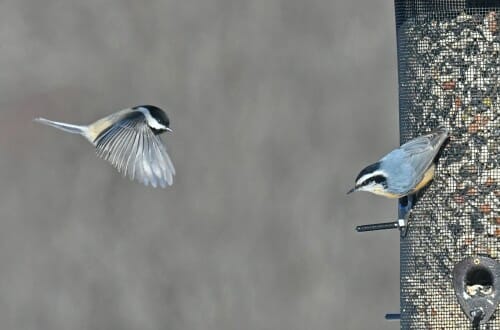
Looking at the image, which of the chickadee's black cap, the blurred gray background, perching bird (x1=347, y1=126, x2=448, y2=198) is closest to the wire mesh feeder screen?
perching bird (x1=347, y1=126, x2=448, y2=198)

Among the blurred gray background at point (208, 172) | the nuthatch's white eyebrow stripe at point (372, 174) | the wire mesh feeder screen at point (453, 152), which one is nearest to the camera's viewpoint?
the nuthatch's white eyebrow stripe at point (372, 174)

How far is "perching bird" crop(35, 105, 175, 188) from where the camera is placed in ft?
25.0

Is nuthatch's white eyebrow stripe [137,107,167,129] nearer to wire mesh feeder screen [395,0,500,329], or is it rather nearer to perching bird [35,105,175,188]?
perching bird [35,105,175,188]

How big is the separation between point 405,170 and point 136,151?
49.1 inches

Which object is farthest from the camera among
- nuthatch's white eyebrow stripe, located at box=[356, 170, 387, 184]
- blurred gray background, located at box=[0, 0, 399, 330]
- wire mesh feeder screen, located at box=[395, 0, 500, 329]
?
blurred gray background, located at box=[0, 0, 399, 330]

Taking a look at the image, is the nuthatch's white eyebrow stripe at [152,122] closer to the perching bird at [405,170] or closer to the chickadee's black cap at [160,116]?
the chickadee's black cap at [160,116]

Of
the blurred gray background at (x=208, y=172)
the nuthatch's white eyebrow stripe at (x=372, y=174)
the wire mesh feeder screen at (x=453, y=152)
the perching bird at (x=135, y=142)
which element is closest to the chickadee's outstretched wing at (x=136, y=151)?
the perching bird at (x=135, y=142)

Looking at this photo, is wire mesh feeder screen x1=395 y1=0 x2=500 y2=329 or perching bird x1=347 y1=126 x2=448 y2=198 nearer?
perching bird x1=347 y1=126 x2=448 y2=198

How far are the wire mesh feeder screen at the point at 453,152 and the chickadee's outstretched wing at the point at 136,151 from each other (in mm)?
1223

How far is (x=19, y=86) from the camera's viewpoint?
44.5 feet

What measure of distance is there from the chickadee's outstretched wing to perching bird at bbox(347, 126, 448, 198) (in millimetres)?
873

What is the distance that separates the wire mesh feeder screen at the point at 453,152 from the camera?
25.2 feet

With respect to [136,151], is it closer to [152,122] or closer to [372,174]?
[152,122]

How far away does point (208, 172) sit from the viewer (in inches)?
520
